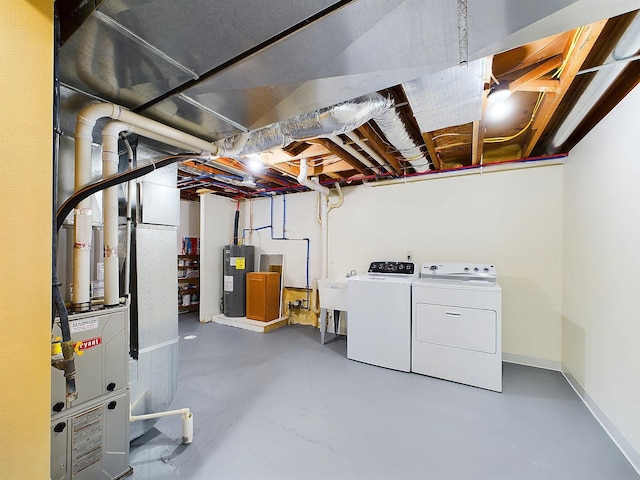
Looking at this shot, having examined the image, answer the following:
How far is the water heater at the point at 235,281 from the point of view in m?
4.67

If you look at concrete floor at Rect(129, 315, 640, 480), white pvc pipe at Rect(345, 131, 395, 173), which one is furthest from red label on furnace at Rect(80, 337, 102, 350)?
white pvc pipe at Rect(345, 131, 395, 173)

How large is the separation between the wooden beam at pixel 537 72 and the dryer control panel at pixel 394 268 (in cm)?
207

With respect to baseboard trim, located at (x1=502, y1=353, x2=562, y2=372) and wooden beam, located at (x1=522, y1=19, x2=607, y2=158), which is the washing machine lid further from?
wooden beam, located at (x1=522, y1=19, x2=607, y2=158)

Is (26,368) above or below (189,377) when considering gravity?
above

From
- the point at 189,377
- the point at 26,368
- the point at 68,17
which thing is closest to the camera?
the point at 26,368

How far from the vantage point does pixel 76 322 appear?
126 cm

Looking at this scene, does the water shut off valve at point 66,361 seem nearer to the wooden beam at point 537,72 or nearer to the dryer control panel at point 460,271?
the wooden beam at point 537,72

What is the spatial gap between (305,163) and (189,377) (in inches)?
103

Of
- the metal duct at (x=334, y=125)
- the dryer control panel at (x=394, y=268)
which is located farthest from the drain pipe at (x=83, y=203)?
the dryer control panel at (x=394, y=268)

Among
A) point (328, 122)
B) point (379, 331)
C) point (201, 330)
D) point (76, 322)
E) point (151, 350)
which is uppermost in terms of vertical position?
point (328, 122)

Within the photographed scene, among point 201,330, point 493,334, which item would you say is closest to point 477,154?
point 493,334

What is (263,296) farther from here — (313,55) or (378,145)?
(313,55)

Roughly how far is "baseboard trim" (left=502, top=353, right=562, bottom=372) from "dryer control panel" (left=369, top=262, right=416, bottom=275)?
1.40m

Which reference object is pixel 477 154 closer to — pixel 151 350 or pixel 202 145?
pixel 202 145
